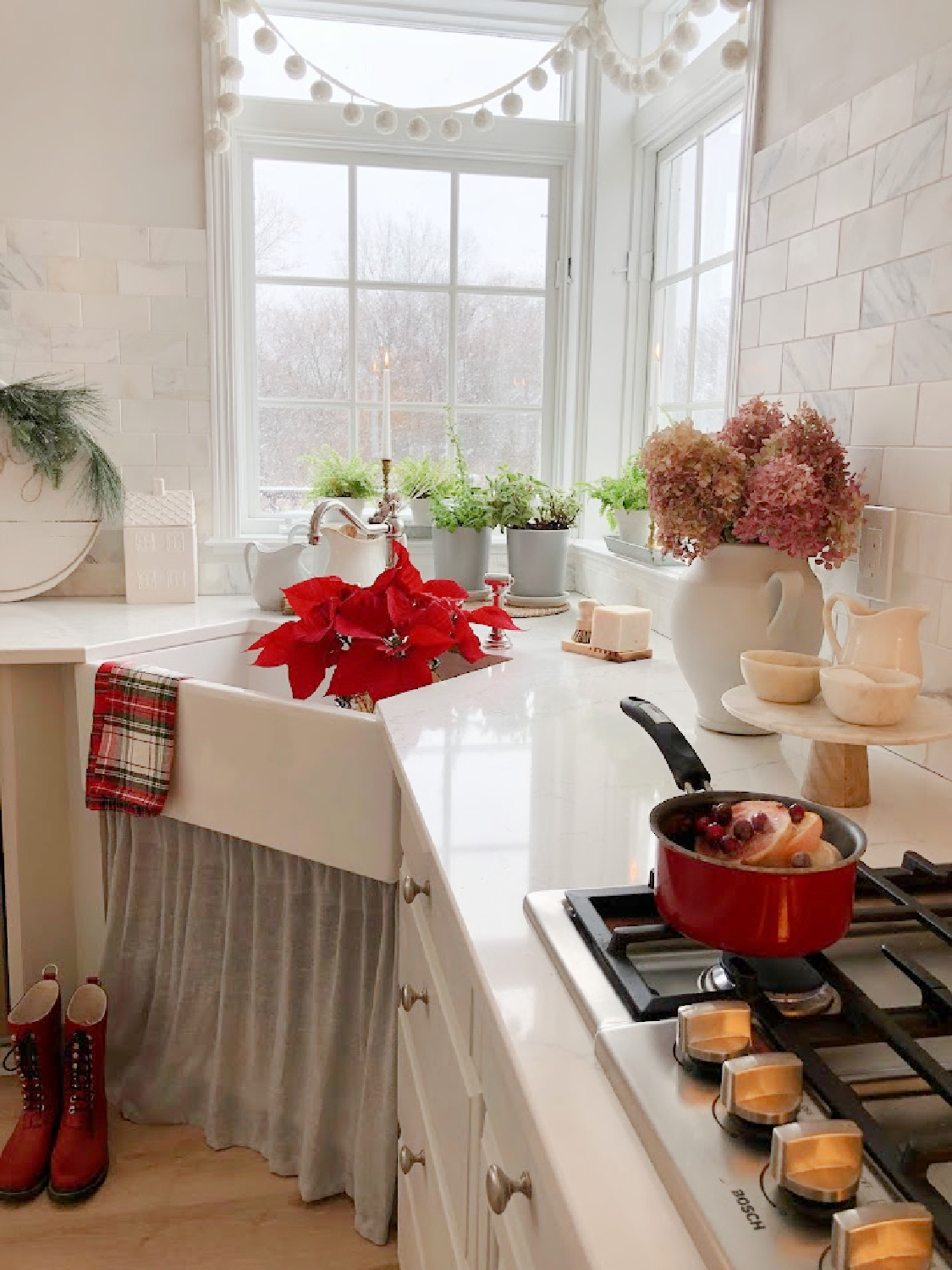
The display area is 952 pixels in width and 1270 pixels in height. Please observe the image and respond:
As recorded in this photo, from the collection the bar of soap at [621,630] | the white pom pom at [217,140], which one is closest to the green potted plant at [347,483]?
the white pom pom at [217,140]

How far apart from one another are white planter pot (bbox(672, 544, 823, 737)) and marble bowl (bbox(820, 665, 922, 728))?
0.87 feet

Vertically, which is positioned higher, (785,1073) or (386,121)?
(386,121)

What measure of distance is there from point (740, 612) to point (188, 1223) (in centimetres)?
138

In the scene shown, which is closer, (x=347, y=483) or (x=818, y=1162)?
(x=818, y=1162)

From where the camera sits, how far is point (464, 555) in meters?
2.49

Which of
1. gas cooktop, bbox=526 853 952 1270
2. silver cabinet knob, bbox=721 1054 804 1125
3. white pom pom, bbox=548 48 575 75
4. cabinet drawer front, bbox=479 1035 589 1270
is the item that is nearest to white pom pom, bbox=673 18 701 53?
white pom pom, bbox=548 48 575 75

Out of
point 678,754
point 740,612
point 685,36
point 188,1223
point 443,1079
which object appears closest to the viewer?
point 678,754

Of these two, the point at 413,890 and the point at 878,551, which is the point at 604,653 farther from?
the point at 413,890

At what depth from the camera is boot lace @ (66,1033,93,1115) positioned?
1.88m

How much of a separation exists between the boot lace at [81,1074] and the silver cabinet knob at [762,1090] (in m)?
1.65

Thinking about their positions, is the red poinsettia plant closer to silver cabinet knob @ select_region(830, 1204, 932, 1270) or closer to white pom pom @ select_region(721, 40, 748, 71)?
white pom pom @ select_region(721, 40, 748, 71)

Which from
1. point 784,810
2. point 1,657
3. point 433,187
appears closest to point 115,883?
point 1,657

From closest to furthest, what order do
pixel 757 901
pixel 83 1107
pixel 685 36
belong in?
pixel 757 901 < pixel 83 1107 < pixel 685 36

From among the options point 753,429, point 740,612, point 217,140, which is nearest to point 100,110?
point 217,140
